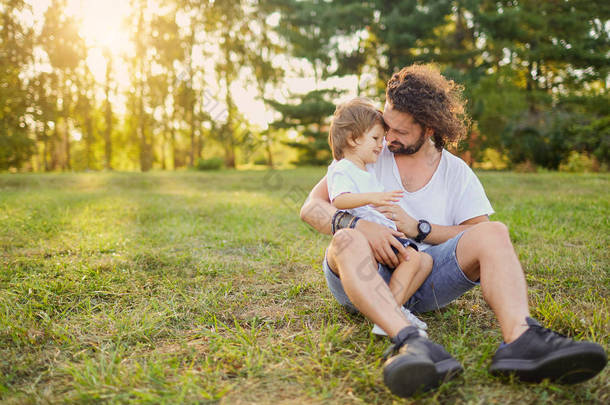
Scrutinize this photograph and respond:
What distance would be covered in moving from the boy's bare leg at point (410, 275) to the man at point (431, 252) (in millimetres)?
46

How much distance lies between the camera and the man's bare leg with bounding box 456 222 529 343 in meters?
1.46

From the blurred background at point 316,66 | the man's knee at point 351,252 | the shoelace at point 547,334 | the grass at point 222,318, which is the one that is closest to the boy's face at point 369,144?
the man's knee at point 351,252

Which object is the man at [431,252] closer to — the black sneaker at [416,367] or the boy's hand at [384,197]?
the black sneaker at [416,367]

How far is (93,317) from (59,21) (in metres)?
17.6

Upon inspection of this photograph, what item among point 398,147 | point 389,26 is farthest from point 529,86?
point 398,147

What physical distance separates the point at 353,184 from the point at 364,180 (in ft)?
0.28

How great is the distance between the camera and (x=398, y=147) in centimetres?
→ 213

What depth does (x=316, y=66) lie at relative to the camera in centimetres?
1759

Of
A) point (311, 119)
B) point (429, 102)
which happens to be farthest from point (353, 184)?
point (311, 119)

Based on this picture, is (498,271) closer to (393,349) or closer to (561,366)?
(561,366)

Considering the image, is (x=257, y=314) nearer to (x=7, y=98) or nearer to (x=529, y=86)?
(x=7, y=98)

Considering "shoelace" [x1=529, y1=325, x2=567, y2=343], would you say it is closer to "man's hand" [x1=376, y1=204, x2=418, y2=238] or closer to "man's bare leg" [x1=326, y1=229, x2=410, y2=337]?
"man's bare leg" [x1=326, y1=229, x2=410, y2=337]

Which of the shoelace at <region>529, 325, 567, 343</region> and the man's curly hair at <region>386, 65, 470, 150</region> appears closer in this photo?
the shoelace at <region>529, 325, 567, 343</region>

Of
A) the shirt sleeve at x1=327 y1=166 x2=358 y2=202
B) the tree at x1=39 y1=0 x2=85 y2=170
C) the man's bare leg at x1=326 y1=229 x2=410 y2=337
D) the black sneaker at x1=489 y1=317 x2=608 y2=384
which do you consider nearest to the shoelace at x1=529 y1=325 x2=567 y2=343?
the black sneaker at x1=489 y1=317 x2=608 y2=384
